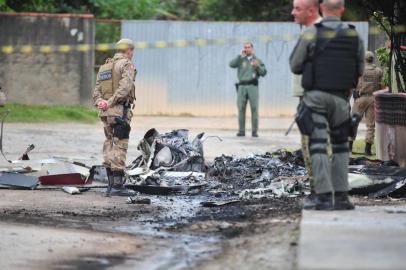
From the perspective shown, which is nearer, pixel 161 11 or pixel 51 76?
pixel 51 76

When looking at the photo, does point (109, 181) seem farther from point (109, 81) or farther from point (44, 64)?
point (44, 64)

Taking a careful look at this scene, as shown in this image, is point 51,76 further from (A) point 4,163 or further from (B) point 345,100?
(B) point 345,100

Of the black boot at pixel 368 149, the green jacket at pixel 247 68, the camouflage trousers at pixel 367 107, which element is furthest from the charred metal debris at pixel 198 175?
the green jacket at pixel 247 68

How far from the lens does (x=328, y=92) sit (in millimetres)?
8016

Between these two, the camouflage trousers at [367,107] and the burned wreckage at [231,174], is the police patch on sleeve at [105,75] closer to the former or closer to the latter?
the burned wreckage at [231,174]

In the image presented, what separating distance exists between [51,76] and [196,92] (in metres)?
3.70

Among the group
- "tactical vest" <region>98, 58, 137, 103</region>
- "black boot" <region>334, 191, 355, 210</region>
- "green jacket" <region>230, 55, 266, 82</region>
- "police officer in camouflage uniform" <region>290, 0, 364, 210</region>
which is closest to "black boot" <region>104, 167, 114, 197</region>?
"tactical vest" <region>98, 58, 137, 103</region>

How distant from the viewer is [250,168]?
41.8ft

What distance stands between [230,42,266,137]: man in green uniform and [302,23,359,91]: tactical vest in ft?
39.4

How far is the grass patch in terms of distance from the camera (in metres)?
21.7

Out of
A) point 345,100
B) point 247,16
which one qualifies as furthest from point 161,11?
point 345,100

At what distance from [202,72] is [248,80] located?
4.42m

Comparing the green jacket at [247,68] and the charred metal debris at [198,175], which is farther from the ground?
the green jacket at [247,68]

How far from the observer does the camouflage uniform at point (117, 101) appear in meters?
11.2
